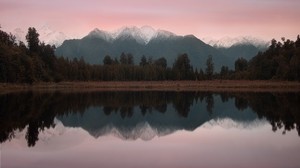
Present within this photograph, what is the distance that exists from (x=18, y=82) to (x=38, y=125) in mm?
83525

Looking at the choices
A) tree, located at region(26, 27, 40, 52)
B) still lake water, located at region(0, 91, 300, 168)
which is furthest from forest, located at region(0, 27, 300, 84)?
still lake water, located at region(0, 91, 300, 168)

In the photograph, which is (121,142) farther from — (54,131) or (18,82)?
(18,82)

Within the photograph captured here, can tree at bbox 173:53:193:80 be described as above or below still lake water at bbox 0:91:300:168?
above

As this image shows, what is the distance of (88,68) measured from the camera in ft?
576

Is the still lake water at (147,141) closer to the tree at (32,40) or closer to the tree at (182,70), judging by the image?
the tree at (32,40)

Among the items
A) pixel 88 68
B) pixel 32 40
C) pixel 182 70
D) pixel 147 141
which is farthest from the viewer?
pixel 182 70

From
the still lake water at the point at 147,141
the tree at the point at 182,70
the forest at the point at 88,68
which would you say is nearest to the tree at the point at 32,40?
the forest at the point at 88,68

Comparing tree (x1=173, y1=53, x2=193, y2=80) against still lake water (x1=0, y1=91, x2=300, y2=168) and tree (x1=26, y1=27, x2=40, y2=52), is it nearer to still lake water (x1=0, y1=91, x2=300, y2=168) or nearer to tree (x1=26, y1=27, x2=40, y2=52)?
tree (x1=26, y1=27, x2=40, y2=52)

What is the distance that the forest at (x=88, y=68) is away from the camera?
112863mm

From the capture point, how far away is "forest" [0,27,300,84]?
112863mm

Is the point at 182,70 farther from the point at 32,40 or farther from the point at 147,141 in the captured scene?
the point at 147,141

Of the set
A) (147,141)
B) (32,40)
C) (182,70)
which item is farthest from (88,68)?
(147,141)

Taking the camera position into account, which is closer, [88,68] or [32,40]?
[32,40]

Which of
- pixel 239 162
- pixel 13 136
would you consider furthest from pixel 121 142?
pixel 239 162
